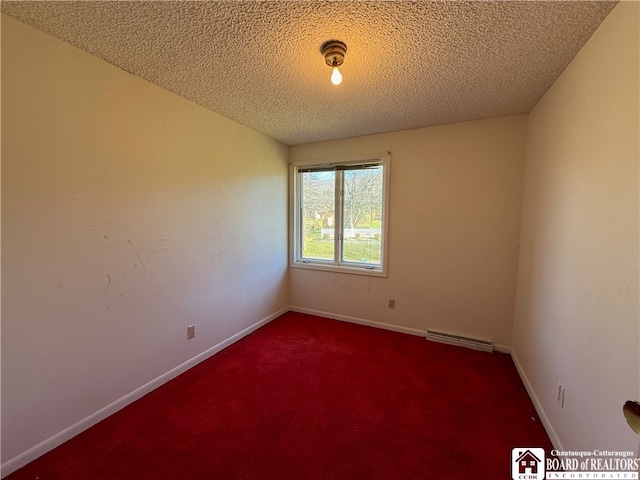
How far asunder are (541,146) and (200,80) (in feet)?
8.52

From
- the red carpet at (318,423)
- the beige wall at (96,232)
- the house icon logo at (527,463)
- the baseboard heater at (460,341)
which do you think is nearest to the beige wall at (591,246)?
the house icon logo at (527,463)

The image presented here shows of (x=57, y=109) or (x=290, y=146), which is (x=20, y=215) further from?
(x=290, y=146)

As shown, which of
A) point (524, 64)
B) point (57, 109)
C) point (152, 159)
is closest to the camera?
point (57, 109)

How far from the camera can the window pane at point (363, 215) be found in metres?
3.22

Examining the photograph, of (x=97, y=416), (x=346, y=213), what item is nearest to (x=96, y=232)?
(x=97, y=416)

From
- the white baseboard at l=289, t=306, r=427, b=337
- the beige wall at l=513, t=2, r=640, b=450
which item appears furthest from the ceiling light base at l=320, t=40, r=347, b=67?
the white baseboard at l=289, t=306, r=427, b=337

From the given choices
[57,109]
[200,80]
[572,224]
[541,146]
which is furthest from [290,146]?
[572,224]

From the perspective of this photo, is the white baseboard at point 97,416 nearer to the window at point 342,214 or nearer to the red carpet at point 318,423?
the red carpet at point 318,423

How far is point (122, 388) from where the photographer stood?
1.89m

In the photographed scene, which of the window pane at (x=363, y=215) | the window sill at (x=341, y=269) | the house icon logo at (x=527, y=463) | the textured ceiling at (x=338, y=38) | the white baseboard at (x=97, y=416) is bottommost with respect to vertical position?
the house icon logo at (x=527, y=463)

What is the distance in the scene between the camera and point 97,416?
175 cm
